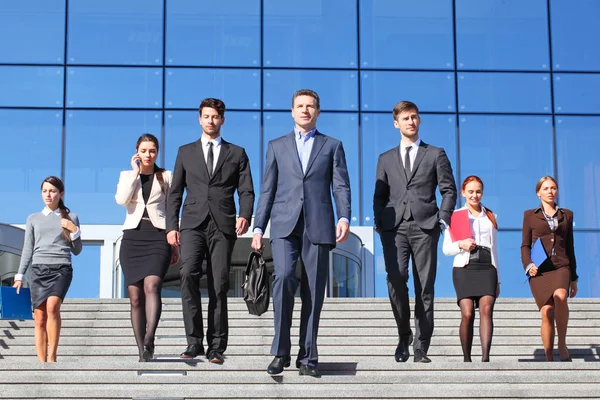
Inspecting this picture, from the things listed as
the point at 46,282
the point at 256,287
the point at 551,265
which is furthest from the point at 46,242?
the point at 551,265

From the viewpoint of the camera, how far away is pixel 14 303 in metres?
10.8

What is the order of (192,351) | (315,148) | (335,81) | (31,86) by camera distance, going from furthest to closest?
1. (335,81)
2. (31,86)
3. (192,351)
4. (315,148)

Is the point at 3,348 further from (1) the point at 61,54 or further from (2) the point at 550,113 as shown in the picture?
(2) the point at 550,113

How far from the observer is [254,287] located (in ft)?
25.8

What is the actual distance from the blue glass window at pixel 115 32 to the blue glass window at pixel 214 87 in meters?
0.58

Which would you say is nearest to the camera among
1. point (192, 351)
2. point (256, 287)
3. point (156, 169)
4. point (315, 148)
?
point (256, 287)

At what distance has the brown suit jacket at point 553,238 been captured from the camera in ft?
32.9

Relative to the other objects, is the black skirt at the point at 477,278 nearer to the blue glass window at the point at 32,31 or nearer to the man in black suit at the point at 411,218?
the man in black suit at the point at 411,218

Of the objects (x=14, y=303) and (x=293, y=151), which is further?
(x=14, y=303)

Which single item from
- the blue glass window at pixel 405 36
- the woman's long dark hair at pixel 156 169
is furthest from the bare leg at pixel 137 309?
the blue glass window at pixel 405 36

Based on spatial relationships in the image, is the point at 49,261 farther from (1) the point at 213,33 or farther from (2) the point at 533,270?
(1) the point at 213,33

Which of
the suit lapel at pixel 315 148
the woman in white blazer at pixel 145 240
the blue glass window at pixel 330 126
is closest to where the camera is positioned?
the suit lapel at pixel 315 148

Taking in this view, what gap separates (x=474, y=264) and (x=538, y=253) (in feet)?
2.27

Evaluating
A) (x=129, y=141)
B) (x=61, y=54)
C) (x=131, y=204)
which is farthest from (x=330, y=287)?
(x=131, y=204)
